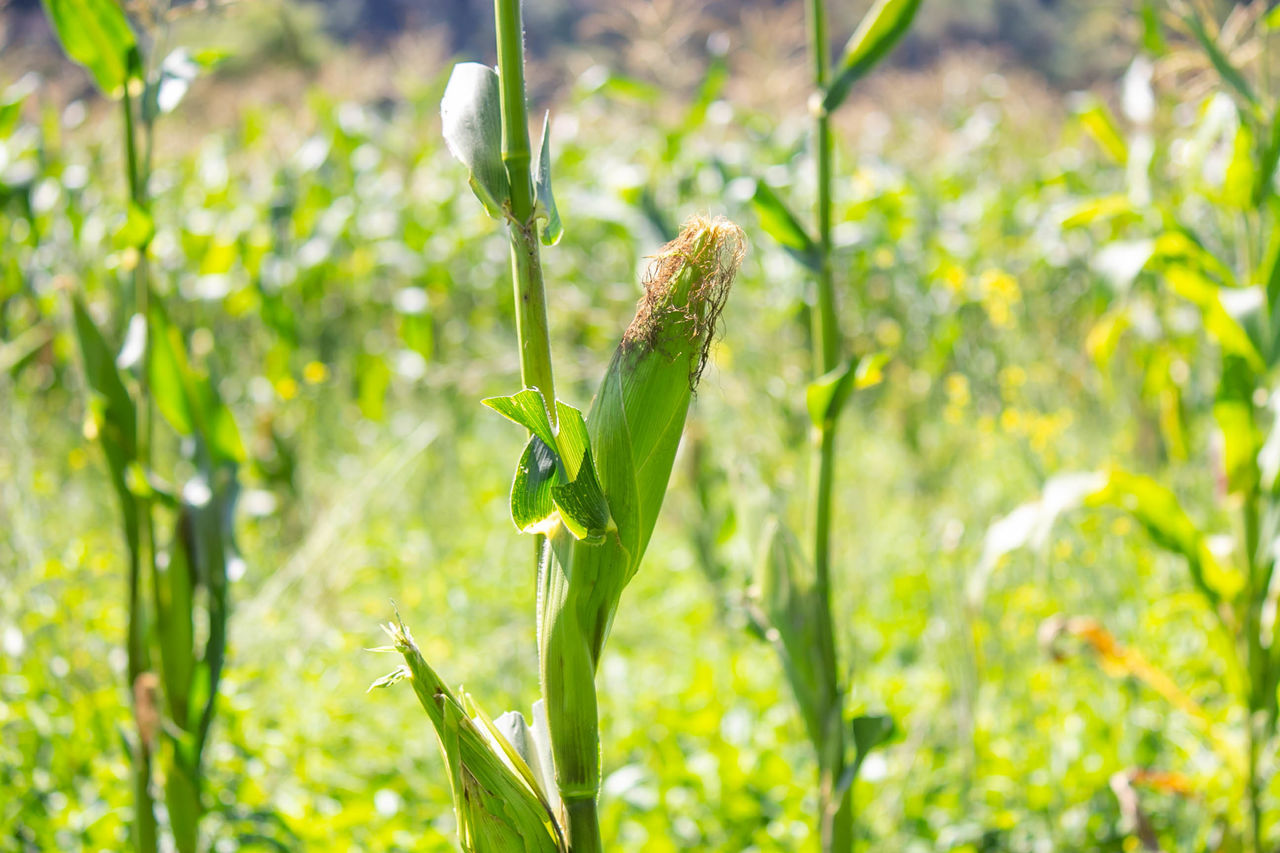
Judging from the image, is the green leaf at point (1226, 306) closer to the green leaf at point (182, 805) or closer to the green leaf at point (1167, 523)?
the green leaf at point (1167, 523)

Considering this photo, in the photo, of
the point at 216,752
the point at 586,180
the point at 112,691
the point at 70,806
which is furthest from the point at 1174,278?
the point at 586,180

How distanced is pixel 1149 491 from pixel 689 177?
202 centimetres

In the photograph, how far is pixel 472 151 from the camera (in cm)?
72

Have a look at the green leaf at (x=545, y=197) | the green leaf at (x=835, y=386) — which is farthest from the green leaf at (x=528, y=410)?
the green leaf at (x=835, y=386)

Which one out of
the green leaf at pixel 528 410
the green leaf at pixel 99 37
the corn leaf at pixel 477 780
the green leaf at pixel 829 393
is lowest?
the corn leaf at pixel 477 780

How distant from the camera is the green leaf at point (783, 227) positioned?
132 cm

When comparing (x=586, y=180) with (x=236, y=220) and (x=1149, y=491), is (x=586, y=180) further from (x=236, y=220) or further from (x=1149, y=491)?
(x=1149, y=491)

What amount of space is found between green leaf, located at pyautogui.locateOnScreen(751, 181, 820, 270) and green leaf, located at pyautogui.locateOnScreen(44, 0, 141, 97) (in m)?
0.90

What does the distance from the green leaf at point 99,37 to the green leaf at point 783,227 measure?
901mm

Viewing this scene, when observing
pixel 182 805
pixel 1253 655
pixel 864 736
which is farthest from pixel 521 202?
pixel 1253 655

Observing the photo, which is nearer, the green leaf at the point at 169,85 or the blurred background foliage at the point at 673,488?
the green leaf at the point at 169,85

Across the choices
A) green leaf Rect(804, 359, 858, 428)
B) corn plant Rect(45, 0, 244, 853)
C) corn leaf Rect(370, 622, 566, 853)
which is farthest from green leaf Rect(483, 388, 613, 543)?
corn plant Rect(45, 0, 244, 853)

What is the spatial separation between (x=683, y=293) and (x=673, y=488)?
2.75 meters

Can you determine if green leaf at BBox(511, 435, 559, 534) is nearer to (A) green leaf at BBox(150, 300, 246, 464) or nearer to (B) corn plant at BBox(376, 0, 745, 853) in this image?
(B) corn plant at BBox(376, 0, 745, 853)
